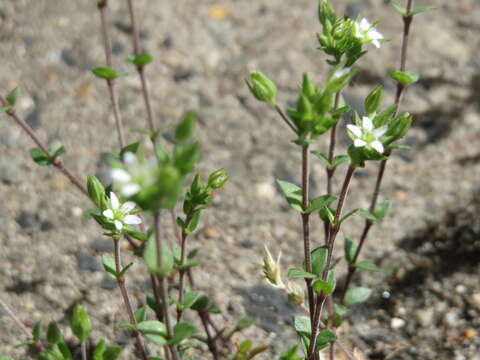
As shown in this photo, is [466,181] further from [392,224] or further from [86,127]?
[86,127]

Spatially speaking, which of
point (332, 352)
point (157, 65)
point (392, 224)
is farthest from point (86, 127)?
point (332, 352)

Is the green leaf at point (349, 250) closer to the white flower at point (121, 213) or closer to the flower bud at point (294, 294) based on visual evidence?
the flower bud at point (294, 294)

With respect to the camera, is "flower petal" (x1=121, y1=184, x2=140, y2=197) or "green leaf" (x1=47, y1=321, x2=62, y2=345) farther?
"green leaf" (x1=47, y1=321, x2=62, y2=345)

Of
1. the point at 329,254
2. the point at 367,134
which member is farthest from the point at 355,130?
the point at 329,254

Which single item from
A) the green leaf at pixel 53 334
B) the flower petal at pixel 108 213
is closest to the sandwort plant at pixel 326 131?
the flower petal at pixel 108 213

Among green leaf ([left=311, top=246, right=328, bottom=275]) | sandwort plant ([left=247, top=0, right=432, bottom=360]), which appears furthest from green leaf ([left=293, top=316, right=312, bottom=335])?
green leaf ([left=311, top=246, right=328, bottom=275])

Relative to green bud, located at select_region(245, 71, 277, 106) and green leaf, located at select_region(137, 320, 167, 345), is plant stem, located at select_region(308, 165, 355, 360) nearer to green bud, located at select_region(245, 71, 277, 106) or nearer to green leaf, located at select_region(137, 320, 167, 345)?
green bud, located at select_region(245, 71, 277, 106)
